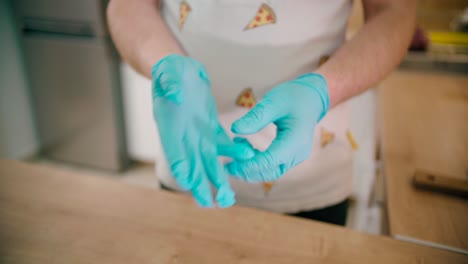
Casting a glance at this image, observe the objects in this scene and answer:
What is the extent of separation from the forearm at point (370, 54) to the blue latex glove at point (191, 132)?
191mm

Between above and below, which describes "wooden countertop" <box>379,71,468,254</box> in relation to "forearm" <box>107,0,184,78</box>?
below

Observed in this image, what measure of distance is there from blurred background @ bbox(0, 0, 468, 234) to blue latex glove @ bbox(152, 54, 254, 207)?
43.5 inches

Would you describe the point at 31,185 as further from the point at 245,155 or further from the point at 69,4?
the point at 69,4

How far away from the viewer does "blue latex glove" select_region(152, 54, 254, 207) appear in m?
0.48

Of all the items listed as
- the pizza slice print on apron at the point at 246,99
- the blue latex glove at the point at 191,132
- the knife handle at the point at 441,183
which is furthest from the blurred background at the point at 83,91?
the blue latex glove at the point at 191,132

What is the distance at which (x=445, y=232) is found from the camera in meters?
0.60

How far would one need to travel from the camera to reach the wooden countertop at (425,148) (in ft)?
2.02

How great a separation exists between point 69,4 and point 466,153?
5.96ft

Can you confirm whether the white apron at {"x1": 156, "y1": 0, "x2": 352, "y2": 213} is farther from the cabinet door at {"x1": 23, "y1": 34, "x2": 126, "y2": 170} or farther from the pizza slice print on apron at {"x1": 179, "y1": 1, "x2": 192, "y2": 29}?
the cabinet door at {"x1": 23, "y1": 34, "x2": 126, "y2": 170}

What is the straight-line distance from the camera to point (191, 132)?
0.52m

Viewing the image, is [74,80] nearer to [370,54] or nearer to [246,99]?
[246,99]

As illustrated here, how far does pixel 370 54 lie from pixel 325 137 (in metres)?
0.18

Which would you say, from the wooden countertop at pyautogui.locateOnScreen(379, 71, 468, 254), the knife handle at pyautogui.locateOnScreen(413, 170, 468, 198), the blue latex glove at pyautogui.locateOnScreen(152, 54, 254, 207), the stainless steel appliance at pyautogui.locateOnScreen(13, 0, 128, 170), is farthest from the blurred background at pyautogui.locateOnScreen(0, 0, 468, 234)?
A: the blue latex glove at pyautogui.locateOnScreen(152, 54, 254, 207)

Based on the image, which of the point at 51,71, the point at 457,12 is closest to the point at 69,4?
the point at 51,71
